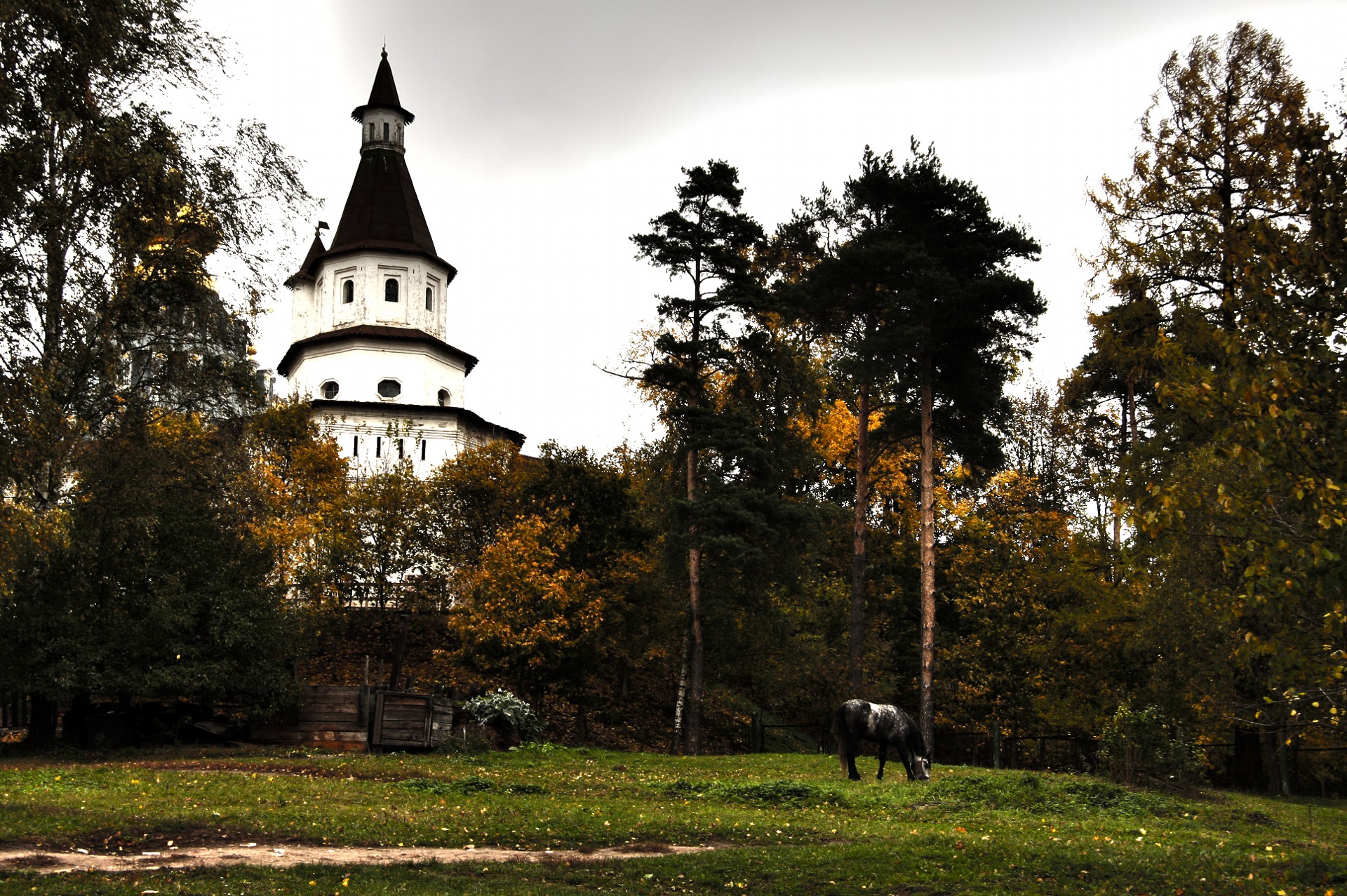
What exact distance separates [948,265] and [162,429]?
19993mm

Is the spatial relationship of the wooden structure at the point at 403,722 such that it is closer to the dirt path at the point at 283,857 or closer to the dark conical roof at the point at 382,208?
the dirt path at the point at 283,857

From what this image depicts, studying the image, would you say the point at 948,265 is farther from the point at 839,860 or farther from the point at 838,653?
the point at 839,860

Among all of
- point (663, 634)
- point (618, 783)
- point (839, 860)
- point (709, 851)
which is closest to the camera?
point (839, 860)

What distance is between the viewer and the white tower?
55031mm

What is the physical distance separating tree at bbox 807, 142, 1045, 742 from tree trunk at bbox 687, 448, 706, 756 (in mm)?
4338

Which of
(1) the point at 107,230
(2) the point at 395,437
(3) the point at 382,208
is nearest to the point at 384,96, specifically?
(3) the point at 382,208

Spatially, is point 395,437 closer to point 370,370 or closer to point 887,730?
point 370,370

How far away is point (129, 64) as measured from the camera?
15539 millimetres

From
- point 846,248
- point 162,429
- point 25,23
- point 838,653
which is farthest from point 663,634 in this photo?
point 25,23

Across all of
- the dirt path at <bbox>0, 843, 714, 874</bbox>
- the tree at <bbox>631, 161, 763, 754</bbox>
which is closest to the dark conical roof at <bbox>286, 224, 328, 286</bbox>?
the tree at <bbox>631, 161, 763, 754</bbox>

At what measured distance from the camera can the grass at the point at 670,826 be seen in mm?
10141

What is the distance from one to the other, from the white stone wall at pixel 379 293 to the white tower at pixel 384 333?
2.1 inches

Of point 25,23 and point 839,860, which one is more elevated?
point 25,23

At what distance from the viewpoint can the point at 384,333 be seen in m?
56.9
